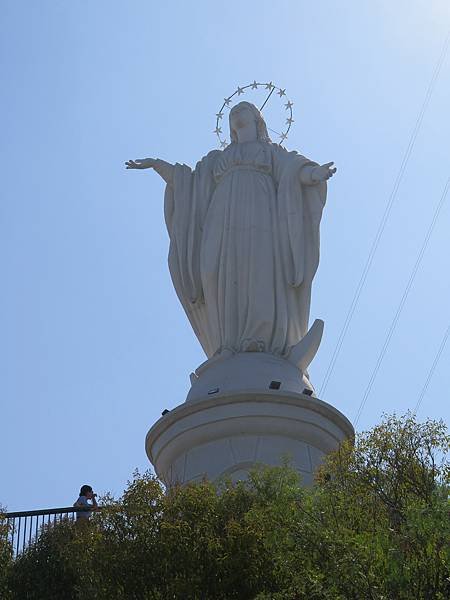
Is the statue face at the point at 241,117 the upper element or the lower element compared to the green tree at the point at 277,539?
upper

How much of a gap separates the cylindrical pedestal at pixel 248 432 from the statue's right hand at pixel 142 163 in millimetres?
5078

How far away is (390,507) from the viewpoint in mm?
13016

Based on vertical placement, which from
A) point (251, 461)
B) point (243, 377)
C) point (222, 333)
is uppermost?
point (222, 333)

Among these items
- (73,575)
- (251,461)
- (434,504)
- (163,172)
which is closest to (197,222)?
(163,172)

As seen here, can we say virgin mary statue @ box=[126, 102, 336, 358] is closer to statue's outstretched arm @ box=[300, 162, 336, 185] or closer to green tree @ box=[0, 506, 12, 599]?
statue's outstretched arm @ box=[300, 162, 336, 185]

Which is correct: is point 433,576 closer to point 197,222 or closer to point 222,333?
point 222,333

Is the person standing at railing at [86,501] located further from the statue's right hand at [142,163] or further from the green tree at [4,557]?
the statue's right hand at [142,163]

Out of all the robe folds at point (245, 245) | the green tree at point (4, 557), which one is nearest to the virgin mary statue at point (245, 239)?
the robe folds at point (245, 245)

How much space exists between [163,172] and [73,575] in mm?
9642

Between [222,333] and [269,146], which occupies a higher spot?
[269,146]

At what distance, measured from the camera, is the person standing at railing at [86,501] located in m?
16.7

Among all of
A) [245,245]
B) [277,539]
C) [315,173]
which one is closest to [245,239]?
[245,245]

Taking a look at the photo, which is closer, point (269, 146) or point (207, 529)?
point (207, 529)

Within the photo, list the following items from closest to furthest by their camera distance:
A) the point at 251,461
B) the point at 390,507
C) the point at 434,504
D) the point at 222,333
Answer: the point at 434,504 < the point at 390,507 < the point at 251,461 < the point at 222,333
